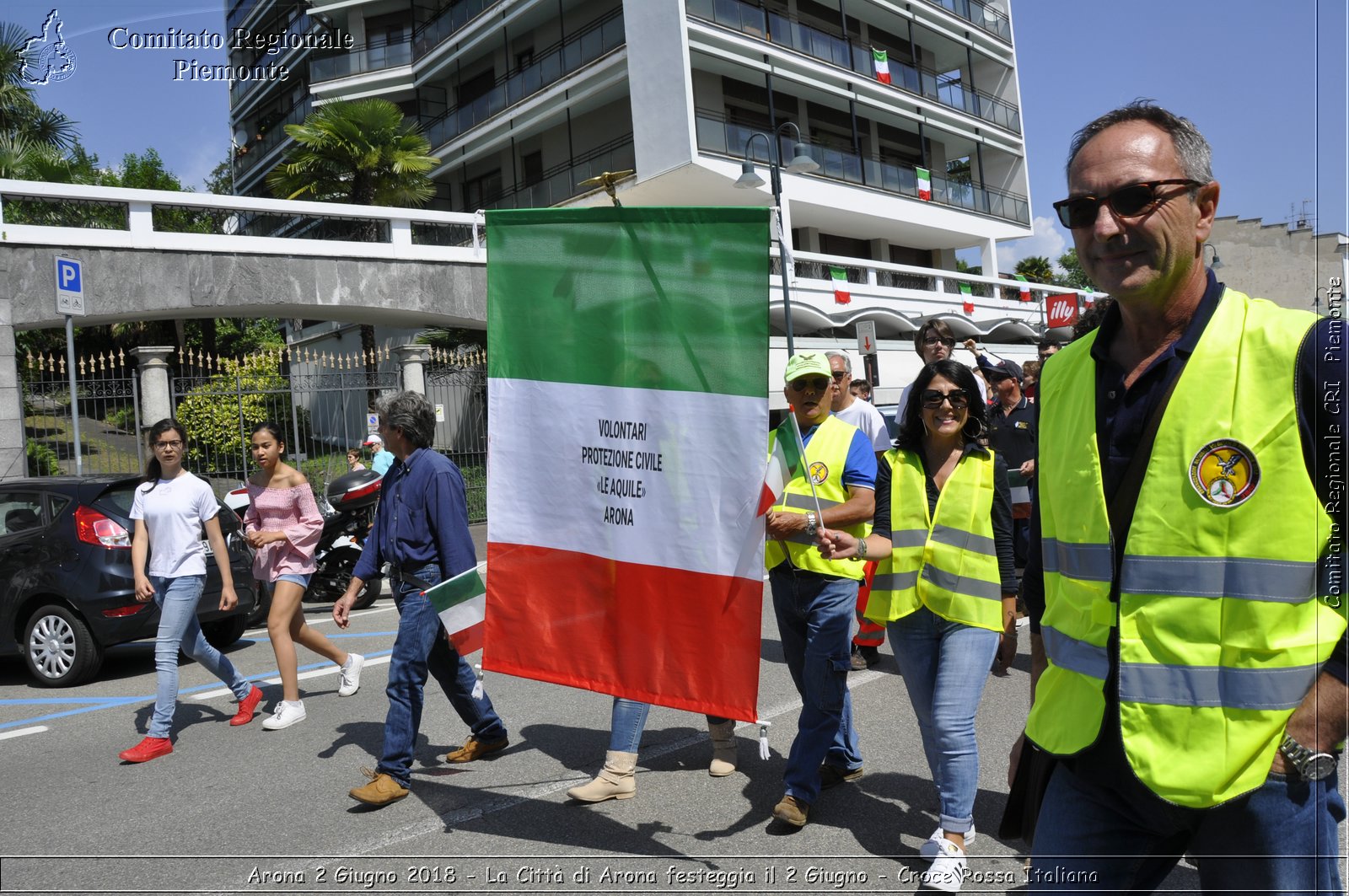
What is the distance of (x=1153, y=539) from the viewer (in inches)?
70.9

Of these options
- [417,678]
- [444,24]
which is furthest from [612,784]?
[444,24]

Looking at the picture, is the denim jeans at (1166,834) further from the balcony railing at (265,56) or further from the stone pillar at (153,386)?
the balcony railing at (265,56)

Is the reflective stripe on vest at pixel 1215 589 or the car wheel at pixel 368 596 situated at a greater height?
the reflective stripe on vest at pixel 1215 589

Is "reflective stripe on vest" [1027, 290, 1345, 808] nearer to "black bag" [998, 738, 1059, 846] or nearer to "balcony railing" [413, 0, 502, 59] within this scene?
"black bag" [998, 738, 1059, 846]

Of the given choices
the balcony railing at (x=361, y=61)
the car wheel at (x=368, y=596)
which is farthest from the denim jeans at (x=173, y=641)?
the balcony railing at (x=361, y=61)

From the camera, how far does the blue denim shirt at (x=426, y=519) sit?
4992 millimetres

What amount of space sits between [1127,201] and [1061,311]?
2756cm

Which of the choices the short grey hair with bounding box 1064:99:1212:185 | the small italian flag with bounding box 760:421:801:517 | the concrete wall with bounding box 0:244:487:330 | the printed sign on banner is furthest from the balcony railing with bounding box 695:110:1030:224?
the short grey hair with bounding box 1064:99:1212:185

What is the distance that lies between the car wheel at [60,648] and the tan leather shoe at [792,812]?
5890 mm

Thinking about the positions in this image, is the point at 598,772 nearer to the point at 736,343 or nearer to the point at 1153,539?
the point at 736,343

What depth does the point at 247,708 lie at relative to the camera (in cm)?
637

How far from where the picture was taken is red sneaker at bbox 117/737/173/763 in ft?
18.4

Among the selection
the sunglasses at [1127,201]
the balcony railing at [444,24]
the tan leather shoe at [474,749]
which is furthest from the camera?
the balcony railing at [444,24]

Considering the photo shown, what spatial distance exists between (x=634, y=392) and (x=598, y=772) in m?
2.11
